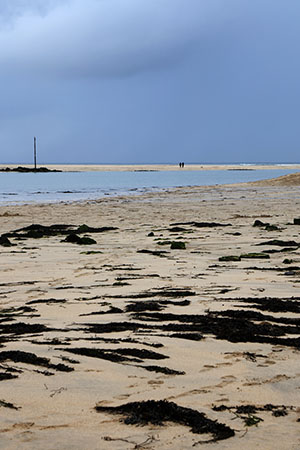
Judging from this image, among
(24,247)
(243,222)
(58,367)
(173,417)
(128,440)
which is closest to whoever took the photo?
(128,440)

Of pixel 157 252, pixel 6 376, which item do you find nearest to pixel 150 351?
pixel 6 376

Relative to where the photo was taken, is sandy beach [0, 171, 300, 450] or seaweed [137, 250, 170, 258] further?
seaweed [137, 250, 170, 258]

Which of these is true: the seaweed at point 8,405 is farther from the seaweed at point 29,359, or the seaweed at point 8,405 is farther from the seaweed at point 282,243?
the seaweed at point 282,243

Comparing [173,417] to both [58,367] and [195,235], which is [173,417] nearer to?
[58,367]

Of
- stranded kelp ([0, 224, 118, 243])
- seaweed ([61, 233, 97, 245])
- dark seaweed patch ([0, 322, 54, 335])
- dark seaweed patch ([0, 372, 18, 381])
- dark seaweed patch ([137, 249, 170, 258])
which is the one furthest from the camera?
stranded kelp ([0, 224, 118, 243])

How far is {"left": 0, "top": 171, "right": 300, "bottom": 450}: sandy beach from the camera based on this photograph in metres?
2.69

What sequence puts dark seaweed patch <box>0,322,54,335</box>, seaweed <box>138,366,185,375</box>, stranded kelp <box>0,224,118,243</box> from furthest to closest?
stranded kelp <box>0,224,118,243</box>
dark seaweed patch <box>0,322,54,335</box>
seaweed <box>138,366,185,375</box>

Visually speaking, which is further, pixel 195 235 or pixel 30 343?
pixel 195 235

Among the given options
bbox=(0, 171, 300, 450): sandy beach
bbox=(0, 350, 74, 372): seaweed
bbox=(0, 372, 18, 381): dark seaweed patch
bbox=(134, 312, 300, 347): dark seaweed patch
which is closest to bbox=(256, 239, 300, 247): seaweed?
bbox=(0, 171, 300, 450): sandy beach

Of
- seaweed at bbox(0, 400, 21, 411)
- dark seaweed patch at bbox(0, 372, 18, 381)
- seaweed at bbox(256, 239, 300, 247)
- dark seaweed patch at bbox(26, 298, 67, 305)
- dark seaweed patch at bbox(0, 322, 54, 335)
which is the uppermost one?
seaweed at bbox(256, 239, 300, 247)

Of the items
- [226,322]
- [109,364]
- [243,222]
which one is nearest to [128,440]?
[109,364]

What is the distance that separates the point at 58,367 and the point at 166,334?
108 cm

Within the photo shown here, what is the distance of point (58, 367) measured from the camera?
11.5 feet

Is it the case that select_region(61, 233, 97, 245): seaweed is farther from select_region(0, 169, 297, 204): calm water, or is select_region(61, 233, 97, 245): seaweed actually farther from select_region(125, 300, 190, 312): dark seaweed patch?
select_region(0, 169, 297, 204): calm water
